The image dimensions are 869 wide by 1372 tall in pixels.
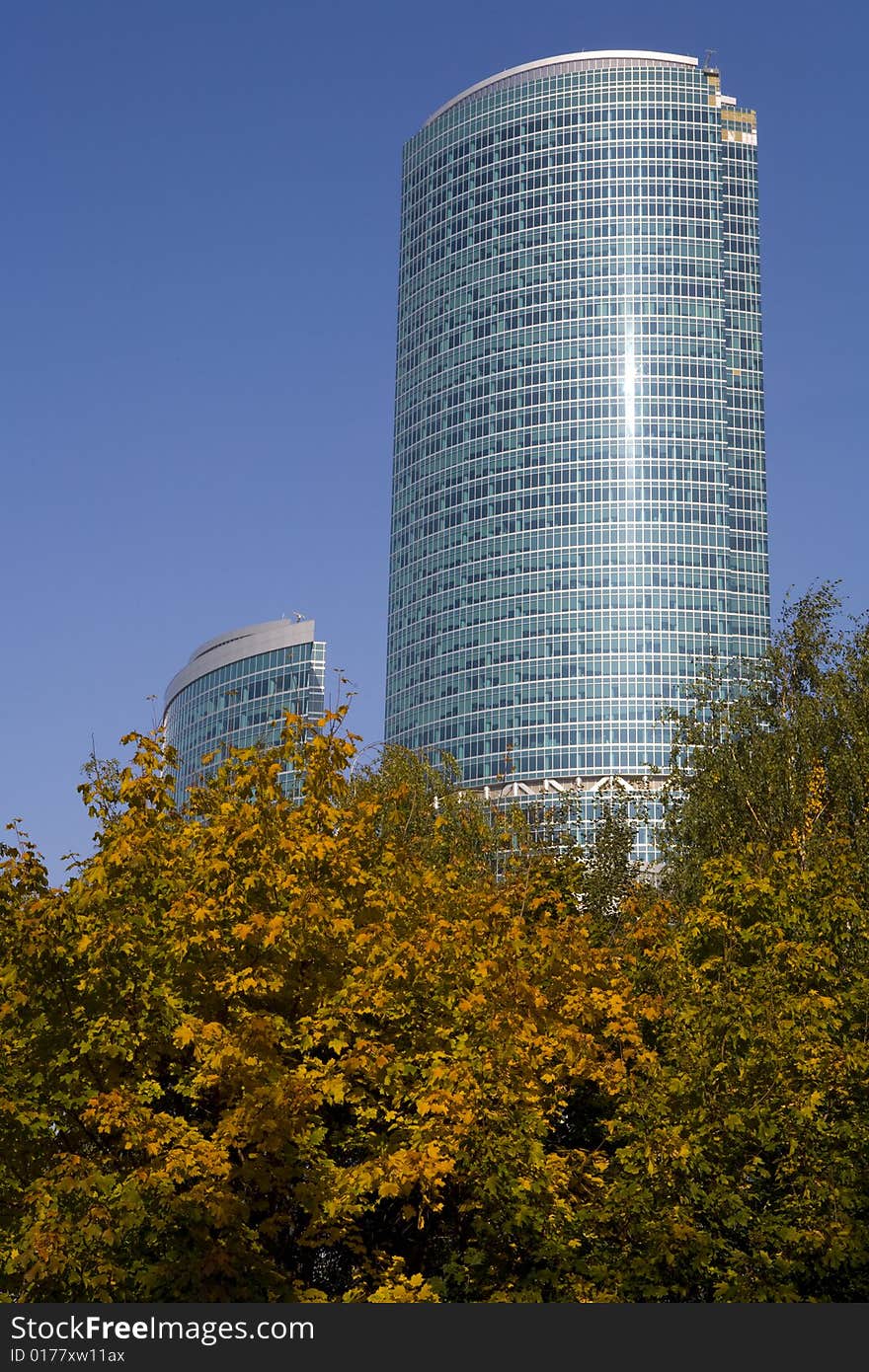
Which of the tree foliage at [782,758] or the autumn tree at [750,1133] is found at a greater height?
the tree foliage at [782,758]

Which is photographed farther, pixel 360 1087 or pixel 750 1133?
pixel 750 1133

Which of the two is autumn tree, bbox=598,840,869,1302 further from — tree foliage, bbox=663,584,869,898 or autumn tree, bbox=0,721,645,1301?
tree foliage, bbox=663,584,869,898

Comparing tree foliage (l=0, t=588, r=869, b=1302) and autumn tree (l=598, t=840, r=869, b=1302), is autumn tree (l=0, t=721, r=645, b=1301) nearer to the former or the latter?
tree foliage (l=0, t=588, r=869, b=1302)

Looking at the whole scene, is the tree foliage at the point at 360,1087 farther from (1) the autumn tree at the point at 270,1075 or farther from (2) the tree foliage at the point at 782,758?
(2) the tree foliage at the point at 782,758

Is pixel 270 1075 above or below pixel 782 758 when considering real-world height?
below

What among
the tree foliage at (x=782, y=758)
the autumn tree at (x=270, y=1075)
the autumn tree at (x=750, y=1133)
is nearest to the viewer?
the autumn tree at (x=270, y=1075)

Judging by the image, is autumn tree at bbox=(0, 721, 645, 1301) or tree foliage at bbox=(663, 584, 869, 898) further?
tree foliage at bbox=(663, 584, 869, 898)

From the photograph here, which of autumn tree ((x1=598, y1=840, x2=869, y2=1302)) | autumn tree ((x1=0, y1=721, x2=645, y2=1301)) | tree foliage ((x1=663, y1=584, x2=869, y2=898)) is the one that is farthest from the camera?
tree foliage ((x1=663, y1=584, x2=869, y2=898))

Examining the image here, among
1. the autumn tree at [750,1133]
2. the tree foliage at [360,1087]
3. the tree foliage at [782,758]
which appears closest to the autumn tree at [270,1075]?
the tree foliage at [360,1087]

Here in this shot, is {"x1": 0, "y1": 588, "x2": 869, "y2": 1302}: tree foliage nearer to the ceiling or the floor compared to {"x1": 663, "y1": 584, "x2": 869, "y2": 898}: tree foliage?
nearer to the floor

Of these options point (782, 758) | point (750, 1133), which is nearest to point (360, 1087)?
point (750, 1133)

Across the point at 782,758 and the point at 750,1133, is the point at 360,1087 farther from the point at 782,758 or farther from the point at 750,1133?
the point at 782,758

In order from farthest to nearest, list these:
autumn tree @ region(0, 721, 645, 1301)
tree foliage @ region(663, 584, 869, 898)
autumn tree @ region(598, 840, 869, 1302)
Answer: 1. tree foliage @ region(663, 584, 869, 898)
2. autumn tree @ region(598, 840, 869, 1302)
3. autumn tree @ region(0, 721, 645, 1301)

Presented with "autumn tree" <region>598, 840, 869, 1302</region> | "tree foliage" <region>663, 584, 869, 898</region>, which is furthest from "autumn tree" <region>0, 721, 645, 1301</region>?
"tree foliage" <region>663, 584, 869, 898</region>
